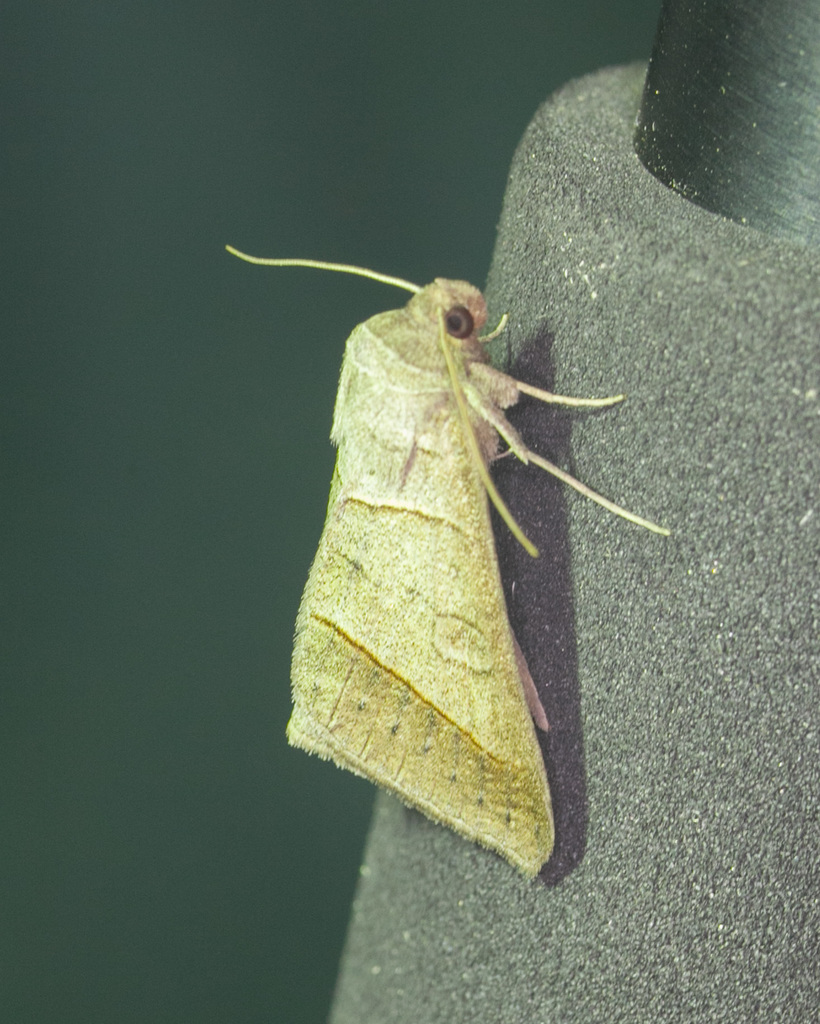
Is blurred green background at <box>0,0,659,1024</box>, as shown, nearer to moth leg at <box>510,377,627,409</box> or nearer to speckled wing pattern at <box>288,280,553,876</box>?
speckled wing pattern at <box>288,280,553,876</box>

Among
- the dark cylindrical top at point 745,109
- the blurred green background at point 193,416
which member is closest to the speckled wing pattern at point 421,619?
the dark cylindrical top at point 745,109

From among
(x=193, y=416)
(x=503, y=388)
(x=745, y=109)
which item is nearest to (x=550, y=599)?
(x=503, y=388)

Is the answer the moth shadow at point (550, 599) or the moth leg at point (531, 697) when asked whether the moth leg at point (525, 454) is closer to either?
the moth shadow at point (550, 599)

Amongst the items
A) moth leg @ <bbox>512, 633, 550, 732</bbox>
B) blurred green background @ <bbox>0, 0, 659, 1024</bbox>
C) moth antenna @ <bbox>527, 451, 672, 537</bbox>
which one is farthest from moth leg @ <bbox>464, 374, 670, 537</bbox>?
blurred green background @ <bbox>0, 0, 659, 1024</bbox>

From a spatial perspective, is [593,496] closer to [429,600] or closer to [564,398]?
[564,398]

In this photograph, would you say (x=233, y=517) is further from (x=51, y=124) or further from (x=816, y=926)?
(x=816, y=926)
